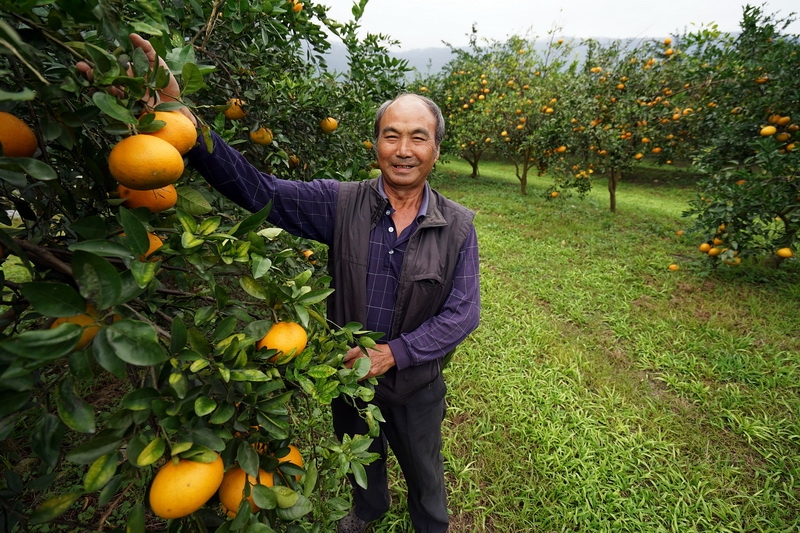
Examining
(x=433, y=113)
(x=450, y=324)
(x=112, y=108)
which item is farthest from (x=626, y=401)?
(x=112, y=108)

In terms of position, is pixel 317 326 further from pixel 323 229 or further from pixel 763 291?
pixel 763 291

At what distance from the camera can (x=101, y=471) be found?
0.49m

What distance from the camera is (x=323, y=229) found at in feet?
4.74

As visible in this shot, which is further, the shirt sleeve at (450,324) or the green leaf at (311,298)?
the shirt sleeve at (450,324)

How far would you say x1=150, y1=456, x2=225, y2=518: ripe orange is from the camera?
53 cm

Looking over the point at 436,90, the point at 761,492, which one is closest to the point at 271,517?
the point at 761,492

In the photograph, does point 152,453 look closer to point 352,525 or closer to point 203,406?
point 203,406

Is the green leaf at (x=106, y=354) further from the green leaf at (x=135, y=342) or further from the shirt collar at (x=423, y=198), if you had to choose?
the shirt collar at (x=423, y=198)

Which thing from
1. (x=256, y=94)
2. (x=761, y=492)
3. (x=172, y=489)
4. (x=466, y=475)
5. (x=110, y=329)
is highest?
(x=256, y=94)

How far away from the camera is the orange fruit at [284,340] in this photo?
2.20 ft

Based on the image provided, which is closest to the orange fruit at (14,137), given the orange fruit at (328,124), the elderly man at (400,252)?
the elderly man at (400,252)

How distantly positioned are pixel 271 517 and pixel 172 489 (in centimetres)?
17

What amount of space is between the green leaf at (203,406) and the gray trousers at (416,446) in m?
0.95

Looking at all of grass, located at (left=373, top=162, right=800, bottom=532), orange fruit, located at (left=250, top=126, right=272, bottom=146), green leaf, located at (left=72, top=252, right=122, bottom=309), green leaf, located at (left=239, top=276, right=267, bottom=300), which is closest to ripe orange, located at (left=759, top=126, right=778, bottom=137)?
grass, located at (left=373, top=162, right=800, bottom=532)
